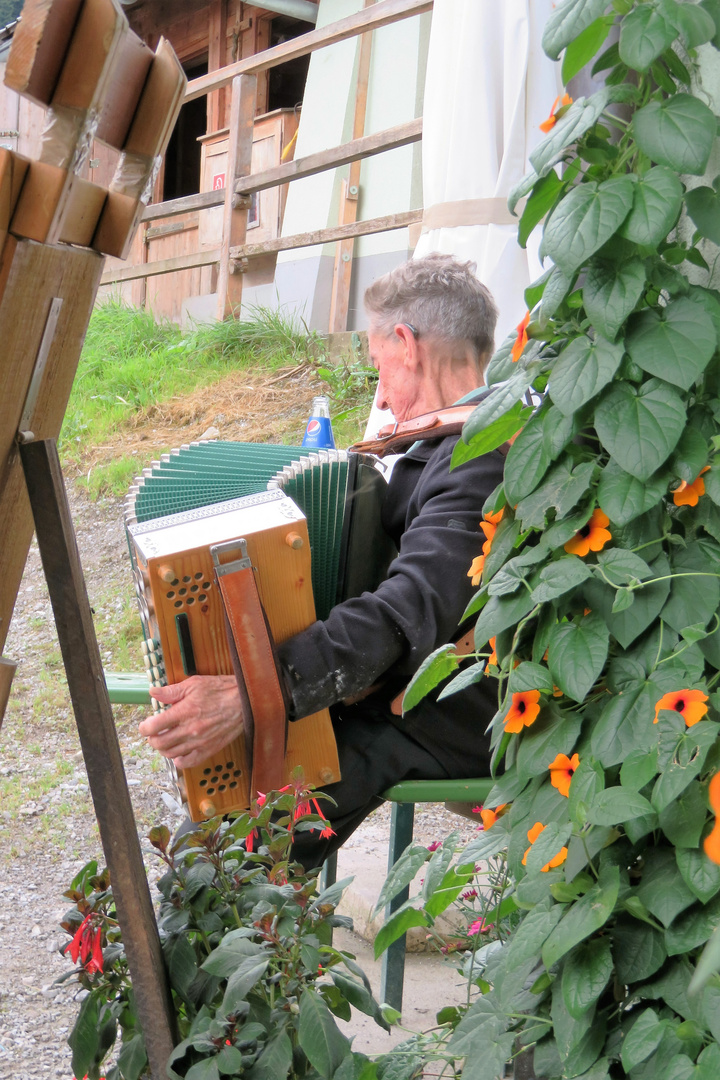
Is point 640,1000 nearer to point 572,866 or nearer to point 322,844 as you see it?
point 572,866

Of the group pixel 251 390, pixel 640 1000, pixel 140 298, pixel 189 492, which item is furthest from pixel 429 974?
pixel 140 298

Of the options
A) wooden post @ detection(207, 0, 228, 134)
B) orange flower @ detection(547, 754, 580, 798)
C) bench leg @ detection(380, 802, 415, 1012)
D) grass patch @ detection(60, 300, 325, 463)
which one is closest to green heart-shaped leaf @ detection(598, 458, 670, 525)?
orange flower @ detection(547, 754, 580, 798)

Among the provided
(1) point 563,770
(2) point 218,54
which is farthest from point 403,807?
(2) point 218,54

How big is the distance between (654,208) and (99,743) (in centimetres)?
73

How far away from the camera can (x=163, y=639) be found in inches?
66.8

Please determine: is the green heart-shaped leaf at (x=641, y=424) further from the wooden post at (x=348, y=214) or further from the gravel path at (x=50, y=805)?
the wooden post at (x=348, y=214)

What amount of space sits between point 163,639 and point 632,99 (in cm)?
112

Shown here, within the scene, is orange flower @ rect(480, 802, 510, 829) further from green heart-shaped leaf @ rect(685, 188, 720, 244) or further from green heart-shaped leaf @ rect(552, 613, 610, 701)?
green heart-shaped leaf @ rect(685, 188, 720, 244)

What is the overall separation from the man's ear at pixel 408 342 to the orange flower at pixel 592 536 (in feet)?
4.77

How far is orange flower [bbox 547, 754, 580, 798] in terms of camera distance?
934 mm

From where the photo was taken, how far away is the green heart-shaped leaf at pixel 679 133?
0.82 m

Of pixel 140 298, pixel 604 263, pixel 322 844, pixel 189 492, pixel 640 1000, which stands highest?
pixel 140 298

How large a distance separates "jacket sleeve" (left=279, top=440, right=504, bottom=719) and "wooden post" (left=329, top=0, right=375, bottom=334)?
5004mm

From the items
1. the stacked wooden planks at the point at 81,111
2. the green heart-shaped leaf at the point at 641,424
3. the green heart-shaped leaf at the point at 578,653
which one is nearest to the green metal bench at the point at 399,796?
the green heart-shaped leaf at the point at 578,653
